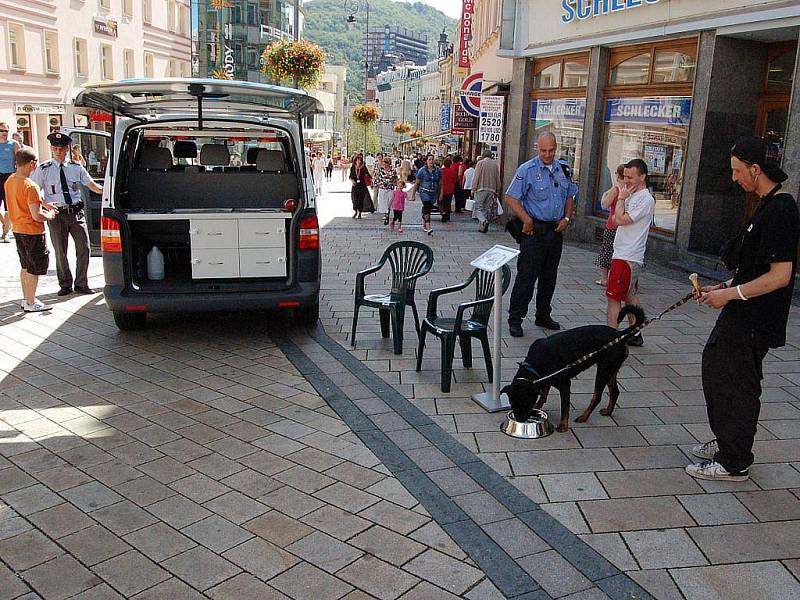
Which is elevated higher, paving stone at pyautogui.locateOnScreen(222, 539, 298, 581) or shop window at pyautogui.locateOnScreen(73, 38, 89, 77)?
shop window at pyautogui.locateOnScreen(73, 38, 89, 77)

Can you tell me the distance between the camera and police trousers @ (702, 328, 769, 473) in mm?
3928

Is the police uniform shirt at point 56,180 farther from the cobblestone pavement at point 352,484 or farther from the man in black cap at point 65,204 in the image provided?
the cobblestone pavement at point 352,484

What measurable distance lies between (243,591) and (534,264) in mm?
4705

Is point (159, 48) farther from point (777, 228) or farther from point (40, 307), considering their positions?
point (777, 228)

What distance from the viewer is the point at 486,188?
51.1 ft

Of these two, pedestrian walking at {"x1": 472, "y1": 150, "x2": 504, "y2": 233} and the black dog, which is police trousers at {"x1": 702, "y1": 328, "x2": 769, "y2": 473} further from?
pedestrian walking at {"x1": 472, "y1": 150, "x2": 504, "y2": 233}

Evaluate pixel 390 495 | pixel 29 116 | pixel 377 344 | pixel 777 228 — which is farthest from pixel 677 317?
pixel 29 116

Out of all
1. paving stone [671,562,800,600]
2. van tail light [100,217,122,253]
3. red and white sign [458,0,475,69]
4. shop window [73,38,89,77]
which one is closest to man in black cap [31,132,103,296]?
van tail light [100,217,122,253]

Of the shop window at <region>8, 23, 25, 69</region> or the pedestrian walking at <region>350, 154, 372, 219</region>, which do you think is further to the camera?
the shop window at <region>8, 23, 25, 69</region>

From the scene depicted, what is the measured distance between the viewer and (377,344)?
22.2 ft

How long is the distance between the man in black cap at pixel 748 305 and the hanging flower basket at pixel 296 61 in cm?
2254

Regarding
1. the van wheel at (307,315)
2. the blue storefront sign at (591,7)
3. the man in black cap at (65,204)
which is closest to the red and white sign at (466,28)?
the blue storefront sign at (591,7)

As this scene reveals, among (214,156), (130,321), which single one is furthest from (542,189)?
(130,321)

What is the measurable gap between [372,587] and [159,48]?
3843 cm
